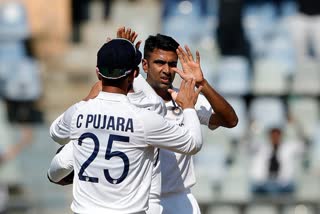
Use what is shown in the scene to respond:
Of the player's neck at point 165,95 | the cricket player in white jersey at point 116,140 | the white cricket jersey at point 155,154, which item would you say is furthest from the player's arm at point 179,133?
the player's neck at point 165,95

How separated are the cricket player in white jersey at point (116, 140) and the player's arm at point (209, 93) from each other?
0.35 m

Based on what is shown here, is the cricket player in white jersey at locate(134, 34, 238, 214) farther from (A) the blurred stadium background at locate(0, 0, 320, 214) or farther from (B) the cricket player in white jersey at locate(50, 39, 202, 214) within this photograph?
(A) the blurred stadium background at locate(0, 0, 320, 214)

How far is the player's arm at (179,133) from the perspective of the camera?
198 inches

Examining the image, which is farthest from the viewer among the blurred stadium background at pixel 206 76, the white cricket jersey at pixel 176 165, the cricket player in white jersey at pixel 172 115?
the blurred stadium background at pixel 206 76

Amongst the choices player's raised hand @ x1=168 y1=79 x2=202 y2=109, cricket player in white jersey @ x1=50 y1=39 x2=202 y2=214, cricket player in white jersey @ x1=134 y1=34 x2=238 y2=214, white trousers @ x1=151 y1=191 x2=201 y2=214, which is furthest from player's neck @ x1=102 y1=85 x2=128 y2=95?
white trousers @ x1=151 y1=191 x2=201 y2=214

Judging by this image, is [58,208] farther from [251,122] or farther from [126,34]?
[126,34]

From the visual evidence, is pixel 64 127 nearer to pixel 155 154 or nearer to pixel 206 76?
pixel 155 154

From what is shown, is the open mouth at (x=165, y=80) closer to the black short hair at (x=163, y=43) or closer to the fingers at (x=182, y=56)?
the black short hair at (x=163, y=43)

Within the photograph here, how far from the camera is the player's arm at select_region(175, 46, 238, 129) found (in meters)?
5.33

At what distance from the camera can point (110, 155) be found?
4.98m

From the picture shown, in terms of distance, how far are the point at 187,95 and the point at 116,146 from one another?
1.58 ft

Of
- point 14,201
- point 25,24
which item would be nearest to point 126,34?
point 14,201

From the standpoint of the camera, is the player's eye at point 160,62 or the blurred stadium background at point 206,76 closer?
the player's eye at point 160,62

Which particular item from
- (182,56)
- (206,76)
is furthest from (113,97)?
(206,76)
